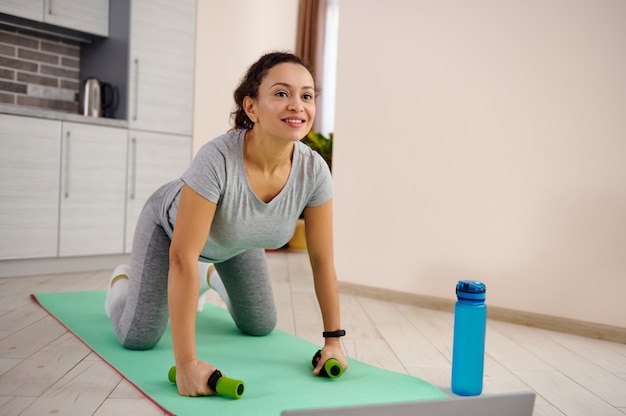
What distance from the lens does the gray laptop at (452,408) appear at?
2.54 ft

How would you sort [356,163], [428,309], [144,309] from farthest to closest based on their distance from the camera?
[356,163] → [428,309] → [144,309]

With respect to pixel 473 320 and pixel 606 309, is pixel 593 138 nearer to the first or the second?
pixel 606 309

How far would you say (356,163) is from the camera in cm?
311

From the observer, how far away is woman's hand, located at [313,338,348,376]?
1.60m

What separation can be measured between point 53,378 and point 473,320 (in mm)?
1153

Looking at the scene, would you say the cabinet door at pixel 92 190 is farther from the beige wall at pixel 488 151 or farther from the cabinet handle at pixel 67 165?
the beige wall at pixel 488 151

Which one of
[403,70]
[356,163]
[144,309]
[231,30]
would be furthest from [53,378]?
[231,30]

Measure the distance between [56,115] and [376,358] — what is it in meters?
2.34

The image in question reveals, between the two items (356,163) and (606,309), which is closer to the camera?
(606,309)

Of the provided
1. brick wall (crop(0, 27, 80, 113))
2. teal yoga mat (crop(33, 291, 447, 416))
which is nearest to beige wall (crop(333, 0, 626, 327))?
teal yoga mat (crop(33, 291, 447, 416))

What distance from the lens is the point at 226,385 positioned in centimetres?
138

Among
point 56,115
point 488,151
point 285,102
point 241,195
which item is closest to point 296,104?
point 285,102

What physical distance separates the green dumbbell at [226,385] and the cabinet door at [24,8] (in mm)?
2759

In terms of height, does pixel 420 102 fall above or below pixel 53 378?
above
